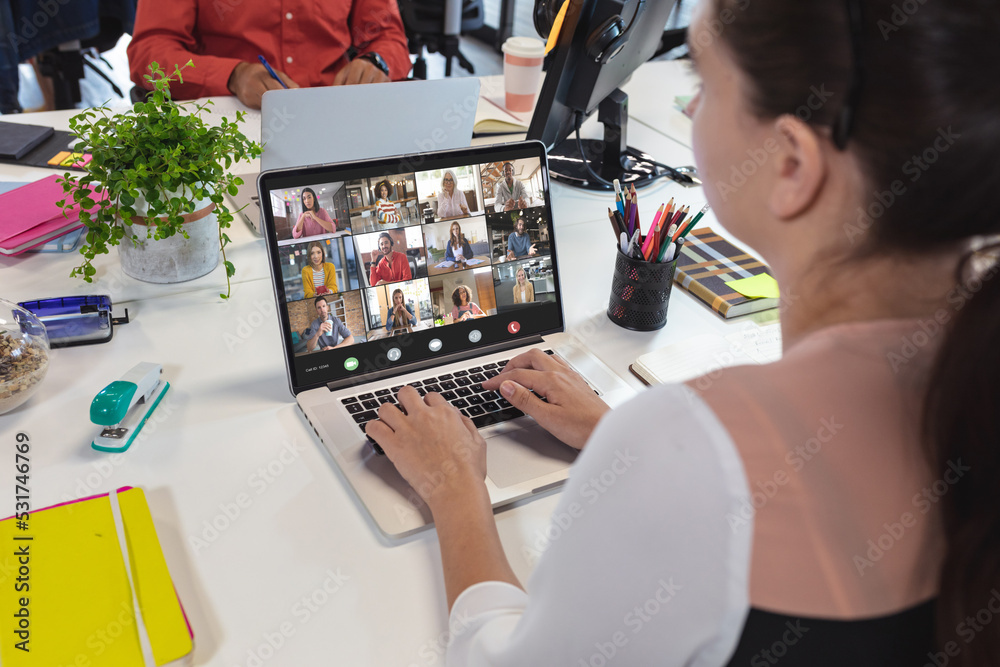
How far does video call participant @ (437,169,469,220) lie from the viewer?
3.27 ft

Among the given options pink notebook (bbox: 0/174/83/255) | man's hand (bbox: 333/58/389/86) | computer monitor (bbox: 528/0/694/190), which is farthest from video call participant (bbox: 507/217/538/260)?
man's hand (bbox: 333/58/389/86)

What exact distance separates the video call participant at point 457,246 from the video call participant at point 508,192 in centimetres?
6

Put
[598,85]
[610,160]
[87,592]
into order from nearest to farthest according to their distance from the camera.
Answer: [87,592] → [598,85] → [610,160]

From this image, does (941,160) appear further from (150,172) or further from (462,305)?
(150,172)

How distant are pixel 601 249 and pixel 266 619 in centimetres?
91

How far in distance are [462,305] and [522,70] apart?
0.90 metres

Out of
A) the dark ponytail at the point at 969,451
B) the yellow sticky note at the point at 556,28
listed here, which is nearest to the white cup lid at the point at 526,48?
the yellow sticky note at the point at 556,28

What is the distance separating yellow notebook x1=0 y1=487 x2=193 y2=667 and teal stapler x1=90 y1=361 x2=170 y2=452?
0.10 m

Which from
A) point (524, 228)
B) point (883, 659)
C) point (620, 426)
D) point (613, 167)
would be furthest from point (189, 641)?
point (613, 167)

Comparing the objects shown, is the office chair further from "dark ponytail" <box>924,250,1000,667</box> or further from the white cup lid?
"dark ponytail" <box>924,250,1000,667</box>

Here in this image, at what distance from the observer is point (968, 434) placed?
473 millimetres

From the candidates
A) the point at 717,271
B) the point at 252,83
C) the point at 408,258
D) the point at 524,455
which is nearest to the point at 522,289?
the point at 408,258

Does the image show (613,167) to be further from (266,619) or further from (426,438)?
(266,619)

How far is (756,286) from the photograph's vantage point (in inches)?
49.2
